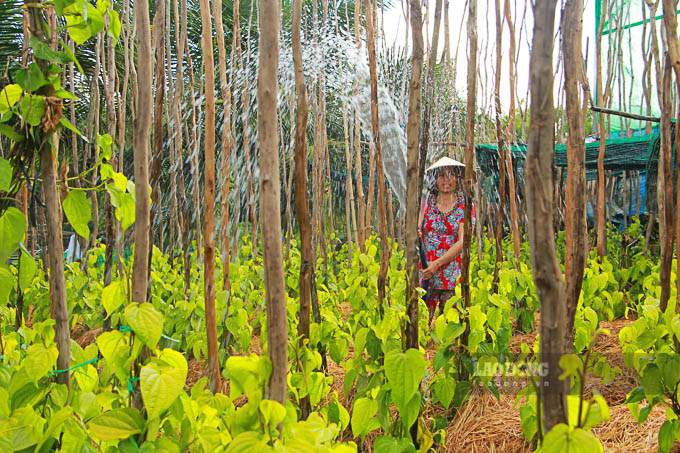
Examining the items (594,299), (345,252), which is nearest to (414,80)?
(594,299)

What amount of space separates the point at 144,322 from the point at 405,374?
52 cm

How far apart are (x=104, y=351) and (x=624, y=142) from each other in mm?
3669

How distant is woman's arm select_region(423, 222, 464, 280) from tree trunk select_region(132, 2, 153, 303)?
1.97 meters

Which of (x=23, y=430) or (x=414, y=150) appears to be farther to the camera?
(x=414, y=150)

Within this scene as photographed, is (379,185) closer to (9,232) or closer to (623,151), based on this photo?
(9,232)

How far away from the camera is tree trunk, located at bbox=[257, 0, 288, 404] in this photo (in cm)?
63

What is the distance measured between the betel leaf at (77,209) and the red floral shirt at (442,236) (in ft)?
6.89

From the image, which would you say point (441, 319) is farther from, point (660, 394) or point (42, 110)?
point (42, 110)

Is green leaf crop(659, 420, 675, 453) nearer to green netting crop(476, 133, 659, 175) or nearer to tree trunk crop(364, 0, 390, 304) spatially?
tree trunk crop(364, 0, 390, 304)

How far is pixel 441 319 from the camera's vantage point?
1476 mm

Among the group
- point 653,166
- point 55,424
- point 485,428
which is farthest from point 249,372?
point 653,166

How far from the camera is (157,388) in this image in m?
0.73

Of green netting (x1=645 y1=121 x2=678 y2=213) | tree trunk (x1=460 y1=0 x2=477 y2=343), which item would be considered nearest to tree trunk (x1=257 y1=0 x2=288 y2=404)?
tree trunk (x1=460 y1=0 x2=477 y2=343)

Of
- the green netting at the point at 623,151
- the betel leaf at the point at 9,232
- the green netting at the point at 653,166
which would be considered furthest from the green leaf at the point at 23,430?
the green netting at the point at 623,151
